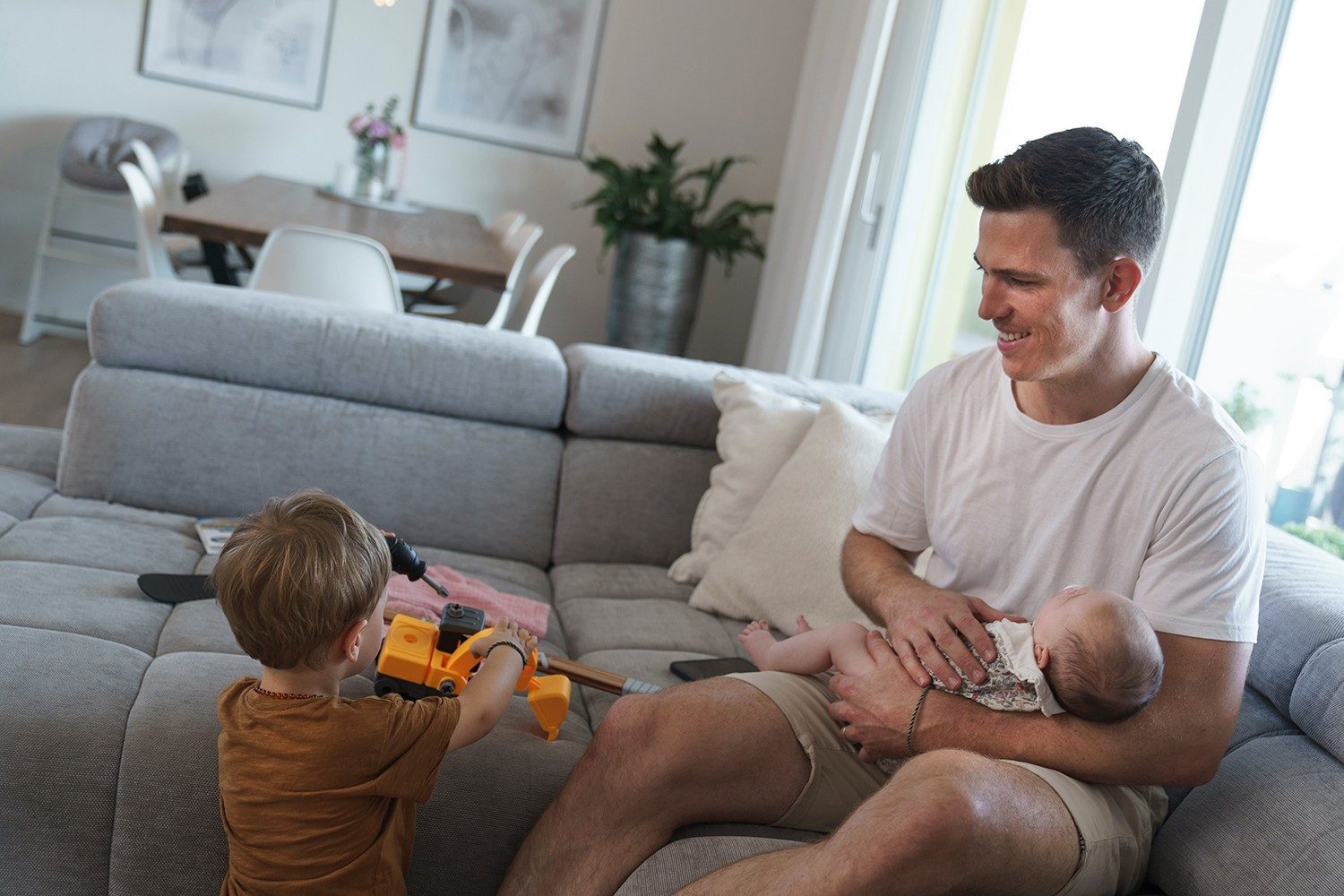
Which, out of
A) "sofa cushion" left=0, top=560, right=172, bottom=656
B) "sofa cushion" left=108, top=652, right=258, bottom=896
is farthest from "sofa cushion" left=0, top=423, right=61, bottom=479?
"sofa cushion" left=108, top=652, right=258, bottom=896

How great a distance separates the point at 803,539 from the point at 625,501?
427 millimetres

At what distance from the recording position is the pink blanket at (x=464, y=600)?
2031mm

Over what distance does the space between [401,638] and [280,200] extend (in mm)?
3422

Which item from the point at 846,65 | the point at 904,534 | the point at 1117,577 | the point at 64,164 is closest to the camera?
the point at 1117,577

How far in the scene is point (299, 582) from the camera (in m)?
1.32

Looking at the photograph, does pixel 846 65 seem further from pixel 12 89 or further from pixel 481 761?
pixel 12 89

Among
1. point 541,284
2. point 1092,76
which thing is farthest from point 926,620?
point 541,284

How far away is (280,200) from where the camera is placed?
462 cm

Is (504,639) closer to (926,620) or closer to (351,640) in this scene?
(351,640)

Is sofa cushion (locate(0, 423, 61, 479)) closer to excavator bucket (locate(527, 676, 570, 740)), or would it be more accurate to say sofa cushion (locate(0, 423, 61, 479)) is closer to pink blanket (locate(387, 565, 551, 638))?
pink blanket (locate(387, 565, 551, 638))

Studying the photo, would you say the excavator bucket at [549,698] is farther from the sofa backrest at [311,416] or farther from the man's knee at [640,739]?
the sofa backrest at [311,416]

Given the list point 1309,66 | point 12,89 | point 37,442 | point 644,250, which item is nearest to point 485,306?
point 644,250

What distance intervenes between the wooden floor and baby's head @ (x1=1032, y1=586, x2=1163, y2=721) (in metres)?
3.73

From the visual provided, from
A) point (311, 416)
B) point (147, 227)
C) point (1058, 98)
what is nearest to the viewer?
point (311, 416)
